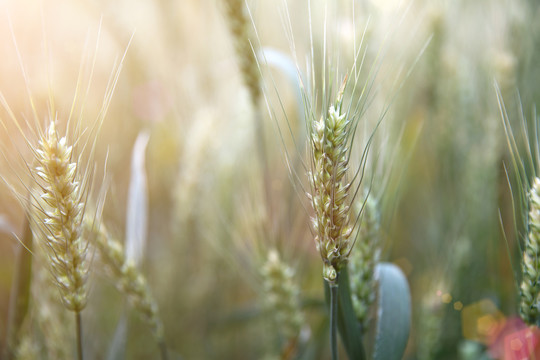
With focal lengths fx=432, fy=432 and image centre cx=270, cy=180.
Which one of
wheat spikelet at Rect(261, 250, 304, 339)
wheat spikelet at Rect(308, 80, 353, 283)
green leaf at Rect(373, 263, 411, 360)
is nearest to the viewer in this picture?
wheat spikelet at Rect(308, 80, 353, 283)

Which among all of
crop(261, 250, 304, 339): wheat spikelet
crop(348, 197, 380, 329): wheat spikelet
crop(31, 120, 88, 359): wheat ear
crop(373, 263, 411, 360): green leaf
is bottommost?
crop(261, 250, 304, 339): wheat spikelet

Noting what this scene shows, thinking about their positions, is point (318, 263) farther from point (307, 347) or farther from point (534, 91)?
point (534, 91)

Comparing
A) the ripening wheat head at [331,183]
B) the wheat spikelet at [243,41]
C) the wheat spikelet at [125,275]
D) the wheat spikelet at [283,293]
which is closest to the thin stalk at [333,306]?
the ripening wheat head at [331,183]

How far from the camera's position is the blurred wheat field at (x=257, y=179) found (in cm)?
78

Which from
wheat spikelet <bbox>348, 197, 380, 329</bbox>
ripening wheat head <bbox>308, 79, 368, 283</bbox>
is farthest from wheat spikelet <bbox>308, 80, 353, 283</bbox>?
wheat spikelet <bbox>348, 197, 380, 329</bbox>

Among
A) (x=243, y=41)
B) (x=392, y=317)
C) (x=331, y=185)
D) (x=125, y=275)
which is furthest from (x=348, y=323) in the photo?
(x=243, y=41)

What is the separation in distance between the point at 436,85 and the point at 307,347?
2.42 feet

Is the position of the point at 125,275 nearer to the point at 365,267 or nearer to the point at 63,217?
the point at 63,217

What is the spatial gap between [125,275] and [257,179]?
0.45 meters

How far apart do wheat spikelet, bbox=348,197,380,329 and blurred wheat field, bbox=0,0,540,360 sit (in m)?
0.05

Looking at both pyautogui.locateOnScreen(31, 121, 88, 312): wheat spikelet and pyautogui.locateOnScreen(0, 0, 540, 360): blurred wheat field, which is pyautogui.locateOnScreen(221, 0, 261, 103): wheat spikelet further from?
pyautogui.locateOnScreen(31, 121, 88, 312): wheat spikelet

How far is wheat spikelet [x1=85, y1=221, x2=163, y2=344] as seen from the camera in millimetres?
622

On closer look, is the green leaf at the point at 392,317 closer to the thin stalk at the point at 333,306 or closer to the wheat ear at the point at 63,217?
the thin stalk at the point at 333,306

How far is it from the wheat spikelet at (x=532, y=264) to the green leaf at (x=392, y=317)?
0.48 ft
